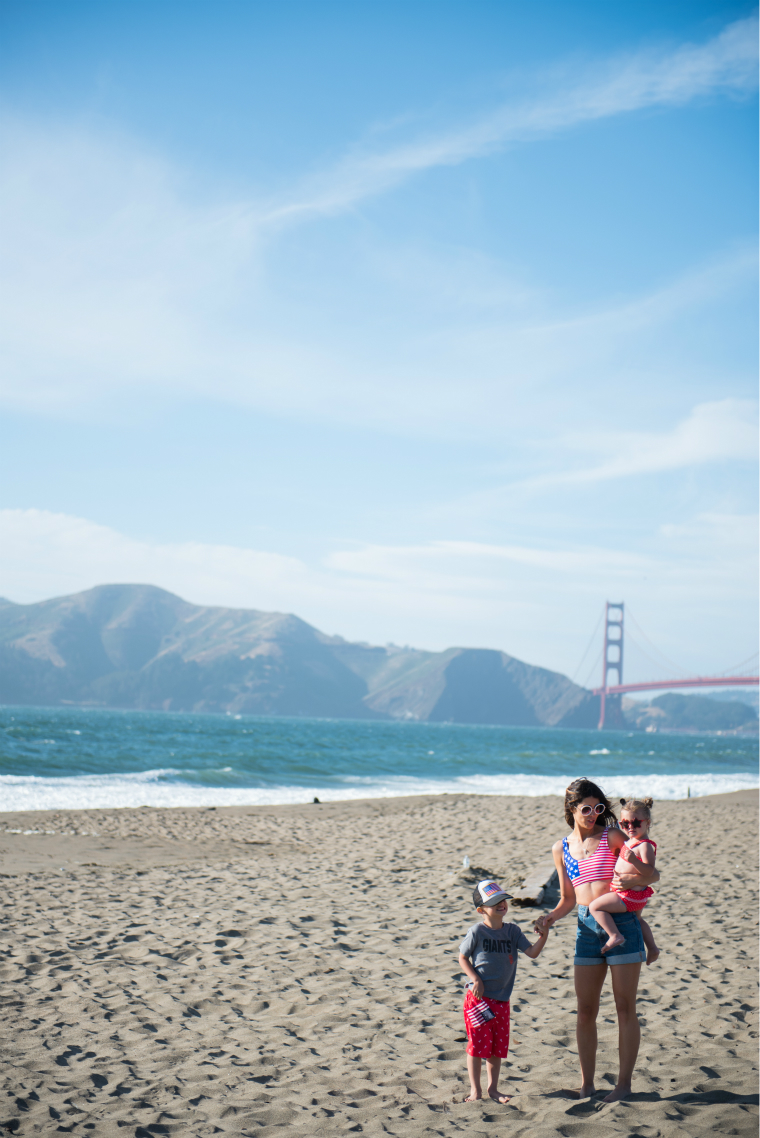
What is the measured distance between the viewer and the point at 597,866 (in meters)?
3.18

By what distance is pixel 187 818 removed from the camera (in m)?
14.0

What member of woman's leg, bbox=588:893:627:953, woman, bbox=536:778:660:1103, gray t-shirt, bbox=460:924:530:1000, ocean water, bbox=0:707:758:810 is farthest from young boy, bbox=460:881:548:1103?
ocean water, bbox=0:707:758:810

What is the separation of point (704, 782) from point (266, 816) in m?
21.0

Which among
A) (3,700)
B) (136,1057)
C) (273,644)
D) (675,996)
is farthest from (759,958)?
(273,644)

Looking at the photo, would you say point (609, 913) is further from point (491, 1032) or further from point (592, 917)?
point (491, 1032)

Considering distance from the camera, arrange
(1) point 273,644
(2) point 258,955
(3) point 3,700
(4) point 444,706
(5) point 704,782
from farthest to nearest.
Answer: (1) point 273,644
(4) point 444,706
(3) point 3,700
(5) point 704,782
(2) point 258,955

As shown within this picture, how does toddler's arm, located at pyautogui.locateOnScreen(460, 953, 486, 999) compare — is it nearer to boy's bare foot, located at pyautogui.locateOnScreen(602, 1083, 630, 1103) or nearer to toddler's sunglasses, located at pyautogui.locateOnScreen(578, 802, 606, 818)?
boy's bare foot, located at pyautogui.locateOnScreen(602, 1083, 630, 1103)

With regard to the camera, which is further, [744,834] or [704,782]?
[704,782]

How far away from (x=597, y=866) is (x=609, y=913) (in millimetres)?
189

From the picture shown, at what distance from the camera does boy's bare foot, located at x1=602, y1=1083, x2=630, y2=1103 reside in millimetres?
3365

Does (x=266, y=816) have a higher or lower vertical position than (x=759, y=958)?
lower

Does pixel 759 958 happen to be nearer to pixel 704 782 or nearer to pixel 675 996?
pixel 675 996

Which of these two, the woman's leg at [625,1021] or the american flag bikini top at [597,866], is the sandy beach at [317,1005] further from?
the american flag bikini top at [597,866]

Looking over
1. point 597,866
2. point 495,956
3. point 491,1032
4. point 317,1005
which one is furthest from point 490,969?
point 317,1005
